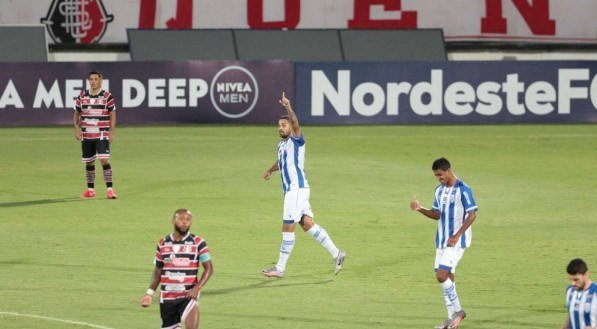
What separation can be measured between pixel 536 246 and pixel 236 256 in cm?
480

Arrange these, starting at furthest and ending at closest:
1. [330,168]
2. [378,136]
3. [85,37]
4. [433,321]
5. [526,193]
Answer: [85,37] < [378,136] < [330,168] < [526,193] < [433,321]

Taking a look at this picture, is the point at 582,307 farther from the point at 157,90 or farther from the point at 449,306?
the point at 157,90

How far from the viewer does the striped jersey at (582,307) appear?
1121 cm

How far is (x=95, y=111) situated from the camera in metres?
23.9

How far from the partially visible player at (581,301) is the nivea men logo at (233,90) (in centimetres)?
2510

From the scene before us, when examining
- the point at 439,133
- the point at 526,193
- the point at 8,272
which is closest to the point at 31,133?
the point at 439,133

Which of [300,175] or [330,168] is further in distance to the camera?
[330,168]

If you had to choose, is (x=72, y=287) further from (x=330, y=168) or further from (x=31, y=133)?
(x=31, y=133)

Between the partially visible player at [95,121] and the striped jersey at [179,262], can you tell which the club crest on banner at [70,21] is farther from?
the striped jersey at [179,262]

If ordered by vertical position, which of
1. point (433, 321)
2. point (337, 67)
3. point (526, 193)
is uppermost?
point (337, 67)

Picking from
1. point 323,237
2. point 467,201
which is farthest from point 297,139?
point 467,201

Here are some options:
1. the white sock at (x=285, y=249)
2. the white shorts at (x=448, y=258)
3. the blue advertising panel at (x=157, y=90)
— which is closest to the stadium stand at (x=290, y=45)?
the blue advertising panel at (x=157, y=90)

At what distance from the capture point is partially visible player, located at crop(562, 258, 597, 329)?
11133 mm

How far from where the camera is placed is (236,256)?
63.6 feet
